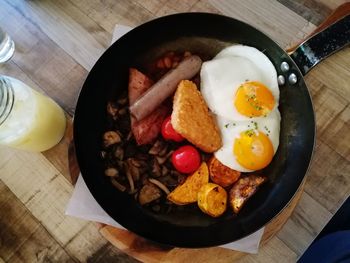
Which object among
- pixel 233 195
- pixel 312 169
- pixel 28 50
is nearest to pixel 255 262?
pixel 233 195

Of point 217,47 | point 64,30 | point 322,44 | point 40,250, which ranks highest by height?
point 322,44

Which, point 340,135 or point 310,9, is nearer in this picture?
point 340,135

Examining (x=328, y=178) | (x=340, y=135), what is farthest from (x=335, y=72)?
(x=328, y=178)

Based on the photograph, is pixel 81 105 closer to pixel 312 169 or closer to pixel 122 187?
pixel 122 187

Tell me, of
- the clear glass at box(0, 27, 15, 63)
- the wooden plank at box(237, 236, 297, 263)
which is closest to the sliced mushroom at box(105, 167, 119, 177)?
the wooden plank at box(237, 236, 297, 263)

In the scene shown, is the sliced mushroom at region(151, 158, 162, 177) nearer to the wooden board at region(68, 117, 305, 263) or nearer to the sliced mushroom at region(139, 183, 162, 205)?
the sliced mushroom at region(139, 183, 162, 205)

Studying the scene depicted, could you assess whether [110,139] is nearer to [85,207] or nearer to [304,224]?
[85,207]
